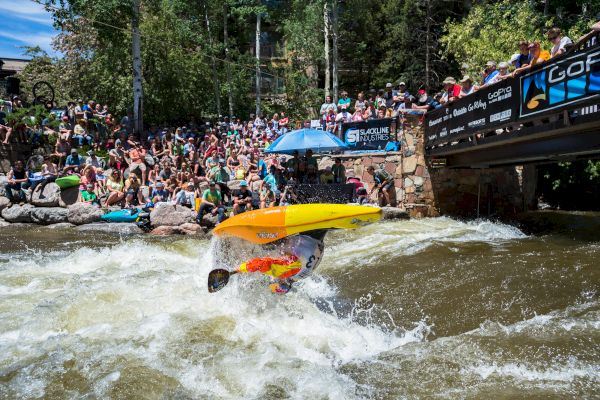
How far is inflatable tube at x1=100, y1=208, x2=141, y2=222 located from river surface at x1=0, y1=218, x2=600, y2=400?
5.27m

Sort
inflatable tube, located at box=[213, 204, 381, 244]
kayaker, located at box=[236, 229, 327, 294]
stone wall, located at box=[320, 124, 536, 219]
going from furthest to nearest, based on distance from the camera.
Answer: stone wall, located at box=[320, 124, 536, 219] < kayaker, located at box=[236, 229, 327, 294] < inflatable tube, located at box=[213, 204, 381, 244]

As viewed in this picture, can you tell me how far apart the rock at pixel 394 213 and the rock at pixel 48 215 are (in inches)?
359

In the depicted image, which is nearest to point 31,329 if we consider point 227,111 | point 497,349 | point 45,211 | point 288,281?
point 288,281

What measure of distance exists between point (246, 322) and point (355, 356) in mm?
1395

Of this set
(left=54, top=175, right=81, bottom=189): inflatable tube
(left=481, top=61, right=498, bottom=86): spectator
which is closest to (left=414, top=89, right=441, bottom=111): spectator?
(left=481, top=61, right=498, bottom=86): spectator

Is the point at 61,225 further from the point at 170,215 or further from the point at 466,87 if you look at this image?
the point at 466,87

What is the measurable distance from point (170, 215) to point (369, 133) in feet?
21.1

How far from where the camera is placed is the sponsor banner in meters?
7.66

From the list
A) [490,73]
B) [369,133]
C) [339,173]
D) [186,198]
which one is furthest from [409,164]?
[186,198]

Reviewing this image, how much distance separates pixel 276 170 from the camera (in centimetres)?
1642

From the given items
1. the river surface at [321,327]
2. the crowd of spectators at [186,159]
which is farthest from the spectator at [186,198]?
the river surface at [321,327]

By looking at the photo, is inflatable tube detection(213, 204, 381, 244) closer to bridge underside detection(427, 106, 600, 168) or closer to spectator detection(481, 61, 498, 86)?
bridge underside detection(427, 106, 600, 168)

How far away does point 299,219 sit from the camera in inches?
237

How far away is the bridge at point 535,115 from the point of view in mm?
7938
